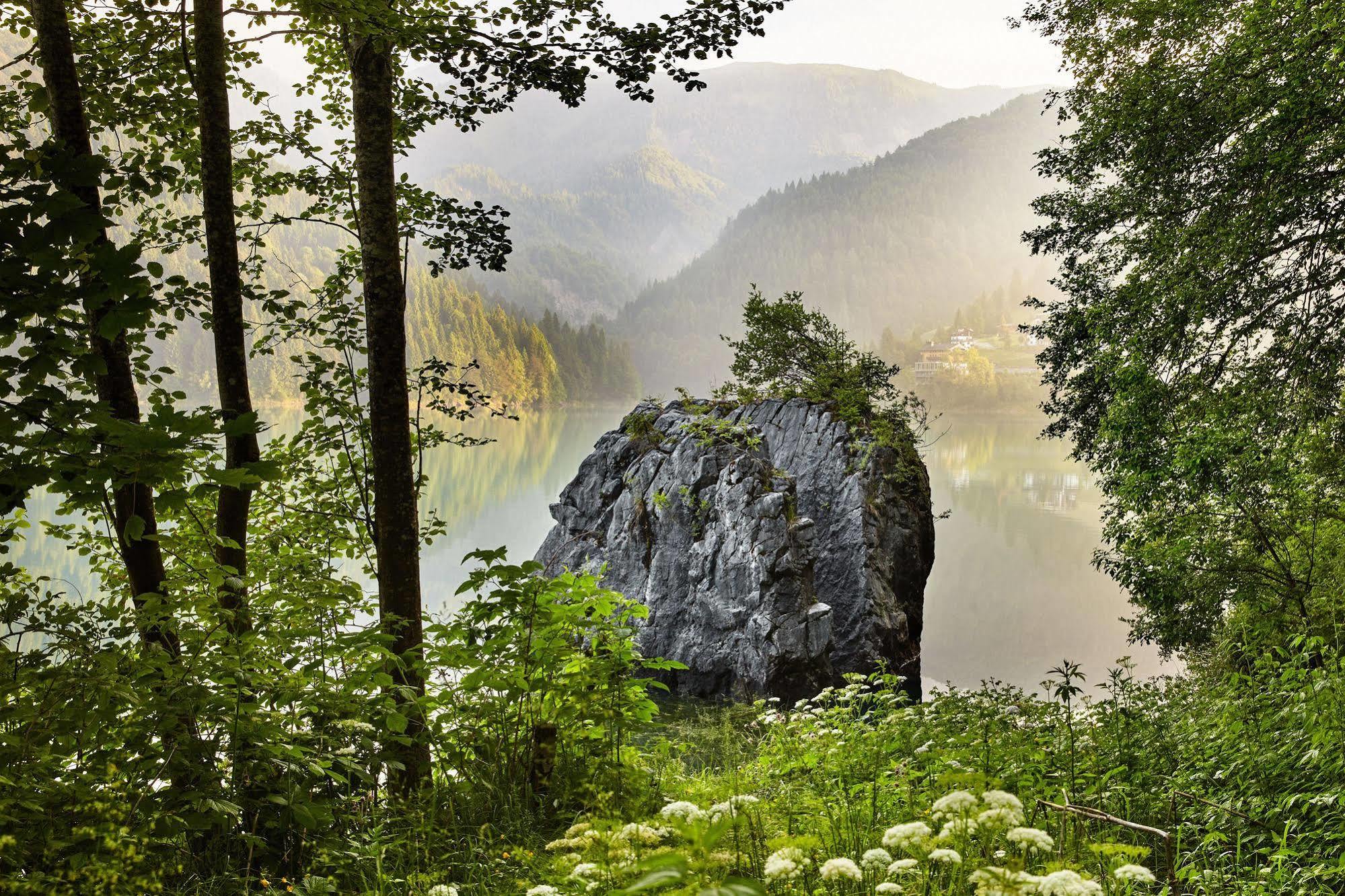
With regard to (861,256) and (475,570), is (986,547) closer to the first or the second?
(475,570)

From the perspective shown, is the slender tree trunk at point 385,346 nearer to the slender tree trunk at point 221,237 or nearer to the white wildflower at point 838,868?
the slender tree trunk at point 221,237

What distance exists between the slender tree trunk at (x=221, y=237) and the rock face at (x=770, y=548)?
9.72m

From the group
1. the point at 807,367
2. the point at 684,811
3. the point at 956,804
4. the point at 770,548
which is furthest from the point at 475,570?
the point at 807,367

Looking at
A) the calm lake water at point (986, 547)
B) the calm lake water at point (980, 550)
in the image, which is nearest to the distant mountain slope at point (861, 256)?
the calm lake water at point (986, 547)

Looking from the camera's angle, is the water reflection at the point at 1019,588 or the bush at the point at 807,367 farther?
the water reflection at the point at 1019,588

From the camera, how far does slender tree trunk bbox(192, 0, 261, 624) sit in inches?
158

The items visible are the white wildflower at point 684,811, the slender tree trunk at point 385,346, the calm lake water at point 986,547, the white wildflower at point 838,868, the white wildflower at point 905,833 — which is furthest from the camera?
the calm lake water at point 986,547

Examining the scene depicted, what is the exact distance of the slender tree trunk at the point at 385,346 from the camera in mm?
3910

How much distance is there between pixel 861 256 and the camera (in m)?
158

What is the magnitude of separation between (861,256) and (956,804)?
167 meters

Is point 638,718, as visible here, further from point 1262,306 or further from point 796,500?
point 796,500

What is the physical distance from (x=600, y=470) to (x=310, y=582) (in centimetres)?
1318

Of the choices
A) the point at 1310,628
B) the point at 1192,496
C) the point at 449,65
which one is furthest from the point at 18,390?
the point at 1192,496

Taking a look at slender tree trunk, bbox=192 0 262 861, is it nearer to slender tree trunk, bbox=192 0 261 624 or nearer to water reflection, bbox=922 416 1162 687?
slender tree trunk, bbox=192 0 261 624
